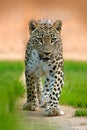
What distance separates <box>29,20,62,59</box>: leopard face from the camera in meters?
9.81

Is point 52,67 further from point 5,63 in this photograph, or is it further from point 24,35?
point 24,35

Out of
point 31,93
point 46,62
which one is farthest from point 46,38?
point 31,93

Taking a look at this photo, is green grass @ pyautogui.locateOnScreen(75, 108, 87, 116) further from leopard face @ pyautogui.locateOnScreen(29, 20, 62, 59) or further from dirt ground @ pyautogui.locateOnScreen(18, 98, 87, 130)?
leopard face @ pyautogui.locateOnScreen(29, 20, 62, 59)

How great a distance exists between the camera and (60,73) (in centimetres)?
999

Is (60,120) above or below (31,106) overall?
below

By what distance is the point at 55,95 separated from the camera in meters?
9.72

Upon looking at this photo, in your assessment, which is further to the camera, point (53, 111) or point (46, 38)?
point (46, 38)

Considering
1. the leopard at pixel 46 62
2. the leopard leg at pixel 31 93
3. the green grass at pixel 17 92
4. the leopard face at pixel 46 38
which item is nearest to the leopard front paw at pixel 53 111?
the leopard at pixel 46 62

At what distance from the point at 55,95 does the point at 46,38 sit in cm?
71

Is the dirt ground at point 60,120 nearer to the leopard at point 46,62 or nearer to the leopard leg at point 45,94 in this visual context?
the leopard at point 46,62

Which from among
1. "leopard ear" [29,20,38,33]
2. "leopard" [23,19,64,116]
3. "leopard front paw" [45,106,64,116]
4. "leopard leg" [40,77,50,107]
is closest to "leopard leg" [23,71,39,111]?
"leopard" [23,19,64,116]

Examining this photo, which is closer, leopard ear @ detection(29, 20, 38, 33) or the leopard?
the leopard

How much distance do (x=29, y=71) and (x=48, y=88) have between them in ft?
2.00

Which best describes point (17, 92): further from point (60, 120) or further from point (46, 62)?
point (60, 120)
